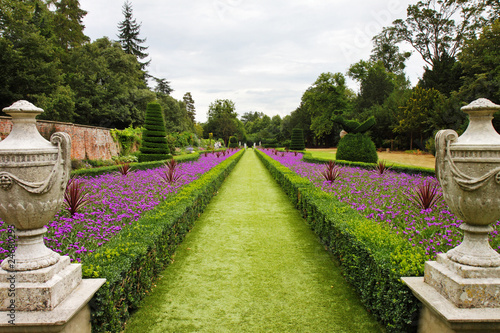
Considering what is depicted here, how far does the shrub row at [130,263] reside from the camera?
2303mm

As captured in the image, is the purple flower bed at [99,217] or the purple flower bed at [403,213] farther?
the purple flower bed at [403,213]

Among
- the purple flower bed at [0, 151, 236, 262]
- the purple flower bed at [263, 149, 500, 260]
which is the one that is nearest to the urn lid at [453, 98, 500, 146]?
the purple flower bed at [263, 149, 500, 260]

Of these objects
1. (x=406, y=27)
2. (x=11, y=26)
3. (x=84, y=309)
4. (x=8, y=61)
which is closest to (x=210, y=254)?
(x=84, y=309)

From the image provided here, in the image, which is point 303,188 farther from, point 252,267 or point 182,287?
point 182,287

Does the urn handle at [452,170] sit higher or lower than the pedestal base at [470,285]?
higher

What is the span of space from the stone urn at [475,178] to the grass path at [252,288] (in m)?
1.13

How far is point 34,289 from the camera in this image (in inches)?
77.3

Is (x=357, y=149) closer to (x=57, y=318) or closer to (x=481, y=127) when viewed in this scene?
(x=481, y=127)

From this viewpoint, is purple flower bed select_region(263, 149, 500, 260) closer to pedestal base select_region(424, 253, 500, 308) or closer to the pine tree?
pedestal base select_region(424, 253, 500, 308)

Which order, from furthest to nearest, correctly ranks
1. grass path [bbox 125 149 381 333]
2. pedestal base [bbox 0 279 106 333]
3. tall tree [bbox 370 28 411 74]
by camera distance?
1. tall tree [bbox 370 28 411 74]
2. grass path [bbox 125 149 381 333]
3. pedestal base [bbox 0 279 106 333]

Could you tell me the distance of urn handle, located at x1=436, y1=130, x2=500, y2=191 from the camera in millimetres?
1971

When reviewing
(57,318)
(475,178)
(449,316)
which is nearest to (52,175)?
(57,318)

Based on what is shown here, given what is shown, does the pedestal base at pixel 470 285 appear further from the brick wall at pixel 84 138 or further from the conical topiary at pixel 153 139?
the conical topiary at pixel 153 139

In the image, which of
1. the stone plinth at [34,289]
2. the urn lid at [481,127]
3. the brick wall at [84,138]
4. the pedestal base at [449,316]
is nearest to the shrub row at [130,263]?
the stone plinth at [34,289]
